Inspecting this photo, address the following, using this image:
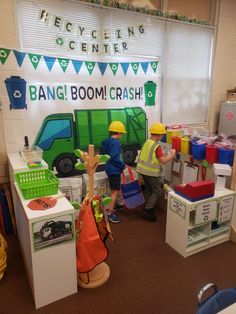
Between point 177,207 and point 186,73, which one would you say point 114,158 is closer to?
point 177,207

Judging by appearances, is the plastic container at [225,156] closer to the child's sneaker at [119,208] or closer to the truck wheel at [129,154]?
the truck wheel at [129,154]

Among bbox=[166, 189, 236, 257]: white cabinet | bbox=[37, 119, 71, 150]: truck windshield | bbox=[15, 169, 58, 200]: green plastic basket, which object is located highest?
bbox=[37, 119, 71, 150]: truck windshield

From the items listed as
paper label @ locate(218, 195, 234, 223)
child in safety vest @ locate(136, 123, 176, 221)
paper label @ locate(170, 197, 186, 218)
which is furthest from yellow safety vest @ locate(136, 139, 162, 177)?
paper label @ locate(218, 195, 234, 223)

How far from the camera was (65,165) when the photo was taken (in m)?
3.14

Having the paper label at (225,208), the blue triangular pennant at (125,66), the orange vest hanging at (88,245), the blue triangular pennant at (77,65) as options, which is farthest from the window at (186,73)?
the orange vest hanging at (88,245)

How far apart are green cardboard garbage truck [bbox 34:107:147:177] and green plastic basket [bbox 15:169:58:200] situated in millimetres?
849

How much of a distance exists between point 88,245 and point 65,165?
56.4 inches

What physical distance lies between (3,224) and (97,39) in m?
2.42

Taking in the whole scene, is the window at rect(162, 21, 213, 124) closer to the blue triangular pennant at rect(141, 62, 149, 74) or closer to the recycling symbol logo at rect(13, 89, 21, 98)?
the blue triangular pennant at rect(141, 62, 149, 74)

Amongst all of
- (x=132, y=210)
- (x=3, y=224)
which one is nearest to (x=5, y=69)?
(x=3, y=224)

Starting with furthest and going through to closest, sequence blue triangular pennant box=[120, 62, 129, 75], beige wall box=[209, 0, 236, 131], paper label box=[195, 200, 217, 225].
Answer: beige wall box=[209, 0, 236, 131] < blue triangular pennant box=[120, 62, 129, 75] < paper label box=[195, 200, 217, 225]

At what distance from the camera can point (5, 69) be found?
2627 mm

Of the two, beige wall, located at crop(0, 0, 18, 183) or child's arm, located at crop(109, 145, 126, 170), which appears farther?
child's arm, located at crop(109, 145, 126, 170)

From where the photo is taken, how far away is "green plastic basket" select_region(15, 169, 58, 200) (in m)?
1.91
